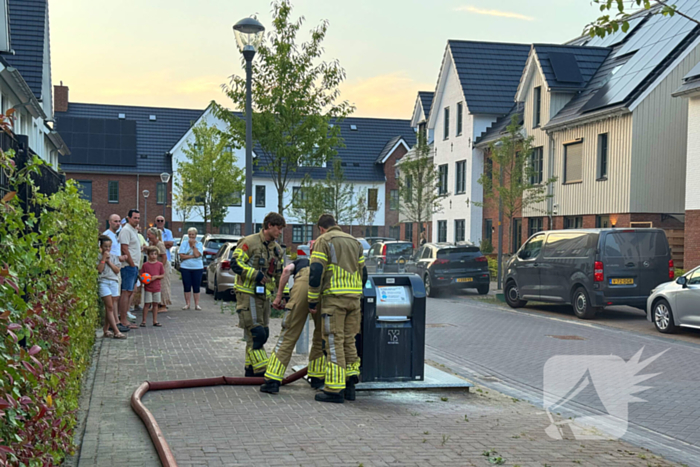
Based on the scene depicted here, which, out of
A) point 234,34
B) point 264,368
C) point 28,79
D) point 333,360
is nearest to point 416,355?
point 333,360

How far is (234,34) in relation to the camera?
1449cm

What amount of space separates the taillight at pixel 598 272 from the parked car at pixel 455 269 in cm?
726

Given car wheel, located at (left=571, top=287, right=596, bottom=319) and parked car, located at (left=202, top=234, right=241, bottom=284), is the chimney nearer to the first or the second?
parked car, located at (left=202, top=234, right=241, bottom=284)

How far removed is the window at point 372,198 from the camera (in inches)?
2474

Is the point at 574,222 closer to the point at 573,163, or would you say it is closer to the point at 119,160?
the point at 573,163

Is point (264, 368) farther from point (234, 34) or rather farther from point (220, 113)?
point (220, 113)

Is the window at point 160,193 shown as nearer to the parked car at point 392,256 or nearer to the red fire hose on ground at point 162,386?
the parked car at point 392,256

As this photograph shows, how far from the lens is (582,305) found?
17.6 metres

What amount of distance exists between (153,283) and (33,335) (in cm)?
986

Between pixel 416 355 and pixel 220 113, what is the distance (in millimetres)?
13128

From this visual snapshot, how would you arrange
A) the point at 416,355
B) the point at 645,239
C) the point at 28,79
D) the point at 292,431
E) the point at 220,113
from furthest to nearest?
the point at 28,79, the point at 220,113, the point at 645,239, the point at 416,355, the point at 292,431

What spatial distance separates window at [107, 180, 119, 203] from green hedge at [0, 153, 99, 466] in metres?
55.5

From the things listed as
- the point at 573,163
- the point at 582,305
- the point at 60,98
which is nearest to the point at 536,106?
the point at 573,163

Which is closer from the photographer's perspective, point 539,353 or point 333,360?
point 333,360
